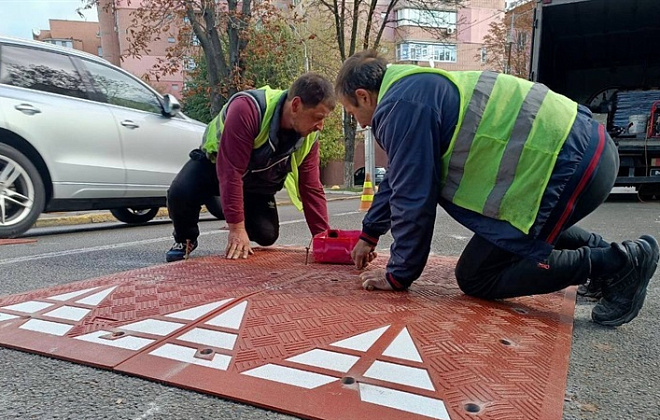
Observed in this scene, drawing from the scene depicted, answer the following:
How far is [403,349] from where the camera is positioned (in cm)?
145

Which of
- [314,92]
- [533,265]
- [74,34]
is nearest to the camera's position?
[533,265]

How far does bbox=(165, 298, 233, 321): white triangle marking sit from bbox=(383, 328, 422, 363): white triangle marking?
0.67 m

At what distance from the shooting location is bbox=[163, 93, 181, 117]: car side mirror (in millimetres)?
4859

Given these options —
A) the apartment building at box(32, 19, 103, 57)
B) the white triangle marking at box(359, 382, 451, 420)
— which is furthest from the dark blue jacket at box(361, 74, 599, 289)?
the apartment building at box(32, 19, 103, 57)

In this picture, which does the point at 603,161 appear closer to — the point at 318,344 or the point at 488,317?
the point at 488,317

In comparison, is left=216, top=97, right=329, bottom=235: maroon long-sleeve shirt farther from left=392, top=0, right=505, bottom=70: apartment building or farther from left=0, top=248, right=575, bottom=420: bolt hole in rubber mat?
left=392, top=0, right=505, bottom=70: apartment building

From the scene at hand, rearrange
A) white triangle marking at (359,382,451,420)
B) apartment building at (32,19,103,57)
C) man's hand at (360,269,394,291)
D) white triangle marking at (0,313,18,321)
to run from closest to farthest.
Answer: white triangle marking at (359,382,451,420) < white triangle marking at (0,313,18,321) < man's hand at (360,269,394,291) < apartment building at (32,19,103,57)

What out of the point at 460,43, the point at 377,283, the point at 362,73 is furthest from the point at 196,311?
the point at 460,43

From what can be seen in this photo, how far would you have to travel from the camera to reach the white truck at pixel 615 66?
7527 millimetres

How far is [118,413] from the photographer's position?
3.79ft

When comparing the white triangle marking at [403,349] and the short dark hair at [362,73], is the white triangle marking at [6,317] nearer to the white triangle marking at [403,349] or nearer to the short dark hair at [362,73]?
the white triangle marking at [403,349]

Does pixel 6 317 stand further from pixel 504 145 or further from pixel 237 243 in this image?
pixel 504 145

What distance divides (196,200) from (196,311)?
1421mm

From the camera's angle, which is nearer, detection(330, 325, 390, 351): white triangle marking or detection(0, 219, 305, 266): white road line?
detection(330, 325, 390, 351): white triangle marking
